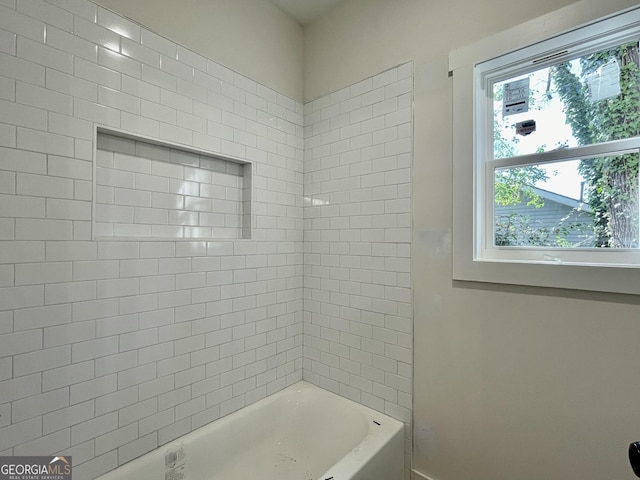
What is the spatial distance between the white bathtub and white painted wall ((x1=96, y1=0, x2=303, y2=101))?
2.08 m

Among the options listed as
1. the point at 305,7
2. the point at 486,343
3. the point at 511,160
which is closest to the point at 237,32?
the point at 305,7

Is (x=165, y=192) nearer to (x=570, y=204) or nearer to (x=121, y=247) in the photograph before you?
(x=121, y=247)

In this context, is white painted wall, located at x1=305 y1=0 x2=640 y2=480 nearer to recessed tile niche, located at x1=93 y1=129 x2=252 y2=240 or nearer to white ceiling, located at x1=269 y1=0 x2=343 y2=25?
white ceiling, located at x1=269 y1=0 x2=343 y2=25

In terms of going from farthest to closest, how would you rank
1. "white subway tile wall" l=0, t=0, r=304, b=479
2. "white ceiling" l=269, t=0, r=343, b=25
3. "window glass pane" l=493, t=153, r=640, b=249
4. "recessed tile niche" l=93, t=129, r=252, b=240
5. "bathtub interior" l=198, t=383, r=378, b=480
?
"white ceiling" l=269, t=0, r=343, b=25
"bathtub interior" l=198, t=383, r=378, b=480
"recessed tile niche" l=93, t=129, r=252, b=240
"window glass pane" l=493, t=153, r=640, b=249
"white subway tile wall" l=0, t=0, r=304, b=479

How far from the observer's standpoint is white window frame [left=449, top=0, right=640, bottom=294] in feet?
4.05

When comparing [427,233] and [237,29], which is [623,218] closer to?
[427,233]

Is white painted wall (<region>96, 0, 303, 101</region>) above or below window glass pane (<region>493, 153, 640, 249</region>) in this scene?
above

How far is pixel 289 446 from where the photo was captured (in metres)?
1.95

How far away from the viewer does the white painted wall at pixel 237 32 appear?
1.52 meters

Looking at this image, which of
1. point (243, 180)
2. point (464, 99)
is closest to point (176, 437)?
point (243, 180)

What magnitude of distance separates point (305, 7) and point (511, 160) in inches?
67.2

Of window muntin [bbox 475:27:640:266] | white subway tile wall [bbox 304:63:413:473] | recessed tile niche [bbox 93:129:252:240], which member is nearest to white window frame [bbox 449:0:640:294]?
window muntin [bbox 475:27:640:266]

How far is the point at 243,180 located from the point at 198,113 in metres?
0.47

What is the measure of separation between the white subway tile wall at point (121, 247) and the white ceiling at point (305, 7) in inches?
23.8
